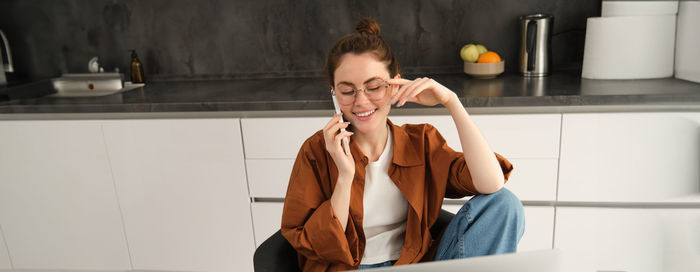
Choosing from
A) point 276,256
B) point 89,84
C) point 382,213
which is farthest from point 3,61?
point 382,213

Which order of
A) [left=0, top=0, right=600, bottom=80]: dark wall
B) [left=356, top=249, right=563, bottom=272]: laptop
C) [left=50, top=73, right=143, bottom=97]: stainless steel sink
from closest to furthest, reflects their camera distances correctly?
[left=356, top=249, right=563, bottom=272]: laptop
[left=0, top=0, right=600, bottom=80]: dark wall
[left=50, top=73, right=143, bottom=97]: stainless steel sink

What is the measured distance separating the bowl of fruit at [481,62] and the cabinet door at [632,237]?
0.63 metres

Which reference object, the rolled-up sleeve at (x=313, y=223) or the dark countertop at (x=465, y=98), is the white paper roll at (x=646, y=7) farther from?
the rolled-up sleeve at (x=313, y=223)

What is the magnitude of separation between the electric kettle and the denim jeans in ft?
3.91


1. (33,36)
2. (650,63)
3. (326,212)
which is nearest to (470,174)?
(326,212)

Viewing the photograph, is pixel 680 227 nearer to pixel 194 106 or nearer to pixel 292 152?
pixel 292 152

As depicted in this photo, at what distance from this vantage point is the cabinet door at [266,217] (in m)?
1.88

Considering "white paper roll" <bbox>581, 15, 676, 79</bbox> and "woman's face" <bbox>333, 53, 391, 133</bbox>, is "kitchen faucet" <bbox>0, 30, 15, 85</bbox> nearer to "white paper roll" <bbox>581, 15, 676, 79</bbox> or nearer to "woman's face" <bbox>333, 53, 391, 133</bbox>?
"woman's face" <bbox>333, 53, 391, 133</bbox>

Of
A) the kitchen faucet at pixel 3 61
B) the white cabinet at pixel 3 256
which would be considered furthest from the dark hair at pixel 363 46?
the kitchen faucet at pixel 3 61

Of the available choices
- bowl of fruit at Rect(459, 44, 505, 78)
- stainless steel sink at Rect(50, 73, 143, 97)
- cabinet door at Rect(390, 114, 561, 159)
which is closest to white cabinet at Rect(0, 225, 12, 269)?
stainless steel sink at Rect(50, 73, 143, 97)

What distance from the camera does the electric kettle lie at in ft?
6.60

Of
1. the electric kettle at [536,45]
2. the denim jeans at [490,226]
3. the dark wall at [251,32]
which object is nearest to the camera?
the denim jeans at [490,226]

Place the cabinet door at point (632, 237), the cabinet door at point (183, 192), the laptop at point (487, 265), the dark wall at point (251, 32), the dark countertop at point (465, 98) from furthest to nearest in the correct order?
the dark wall at point (251, 32) → the cabinet door at point (183, 192) → the cabinet door at point (632, 237) → the dark countertop at point (465, 98) → the laptop at point (487, 265)

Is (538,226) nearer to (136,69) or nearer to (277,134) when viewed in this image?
(277,134)
